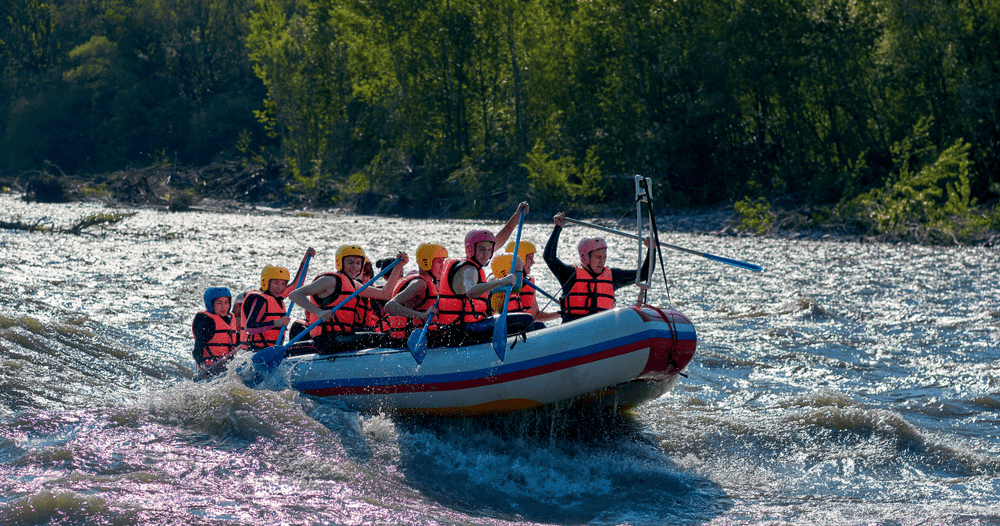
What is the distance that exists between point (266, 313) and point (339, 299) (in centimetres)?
95

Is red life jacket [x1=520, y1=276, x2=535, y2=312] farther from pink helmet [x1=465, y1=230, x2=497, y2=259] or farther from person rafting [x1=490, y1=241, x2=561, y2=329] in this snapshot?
pink helmet [x1=465, y1=230, x2=497, y2=259]

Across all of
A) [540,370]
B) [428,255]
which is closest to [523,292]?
[428,255]

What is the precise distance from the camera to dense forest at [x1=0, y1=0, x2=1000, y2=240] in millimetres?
19359

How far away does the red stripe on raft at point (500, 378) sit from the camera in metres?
5.26

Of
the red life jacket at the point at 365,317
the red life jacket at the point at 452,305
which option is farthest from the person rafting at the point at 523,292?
the red life jacket at the point at 365,317

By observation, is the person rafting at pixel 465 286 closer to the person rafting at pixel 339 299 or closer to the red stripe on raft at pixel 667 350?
the person rafting at pixel 339 299

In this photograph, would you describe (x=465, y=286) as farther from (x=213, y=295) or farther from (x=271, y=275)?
(x=213, y=295)

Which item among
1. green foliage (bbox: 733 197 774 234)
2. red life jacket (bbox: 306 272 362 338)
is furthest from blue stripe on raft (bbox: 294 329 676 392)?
green foliage (bbox: 733 197 774 234)

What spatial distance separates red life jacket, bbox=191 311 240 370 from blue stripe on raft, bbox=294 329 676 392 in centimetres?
149

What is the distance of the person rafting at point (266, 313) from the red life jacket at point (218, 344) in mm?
144

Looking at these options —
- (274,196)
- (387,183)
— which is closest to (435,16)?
(387,183)

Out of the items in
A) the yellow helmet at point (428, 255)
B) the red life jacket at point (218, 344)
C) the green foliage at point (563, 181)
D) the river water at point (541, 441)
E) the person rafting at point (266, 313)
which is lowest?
the river water at point (541, 441)

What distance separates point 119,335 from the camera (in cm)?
890

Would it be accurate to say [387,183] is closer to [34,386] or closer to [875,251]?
[875,251]
